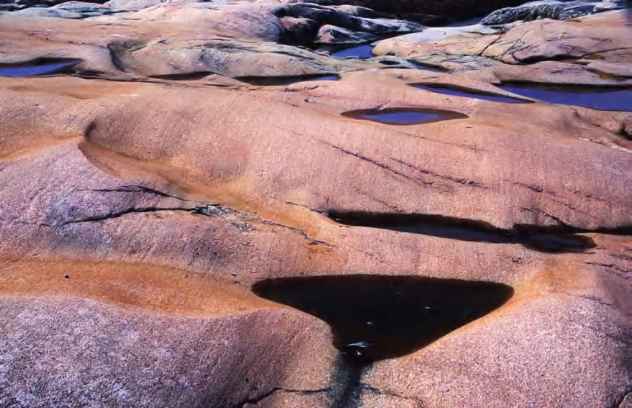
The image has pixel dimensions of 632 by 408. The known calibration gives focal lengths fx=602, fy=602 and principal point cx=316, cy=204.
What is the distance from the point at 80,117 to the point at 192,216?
2.05 meters

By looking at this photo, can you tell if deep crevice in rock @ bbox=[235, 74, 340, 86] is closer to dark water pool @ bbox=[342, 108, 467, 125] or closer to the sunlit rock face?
the sunlit rock face

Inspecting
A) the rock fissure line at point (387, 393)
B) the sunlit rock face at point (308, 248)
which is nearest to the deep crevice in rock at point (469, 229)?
the sunlit rock face at point (308, 248)

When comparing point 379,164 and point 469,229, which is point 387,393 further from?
point 379,164

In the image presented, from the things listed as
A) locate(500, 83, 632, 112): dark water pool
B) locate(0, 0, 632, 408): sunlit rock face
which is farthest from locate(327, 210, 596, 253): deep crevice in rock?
locate(500, 83, 632, 112): dark water pool

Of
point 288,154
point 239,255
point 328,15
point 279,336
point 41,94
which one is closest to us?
point 279,336

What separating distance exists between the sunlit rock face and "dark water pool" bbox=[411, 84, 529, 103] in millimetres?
613

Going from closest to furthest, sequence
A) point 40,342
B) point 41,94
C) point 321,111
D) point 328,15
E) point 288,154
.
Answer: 1. point 40,342
2. point 288,154
3. point 41,94
4. point 321,111
5. point 328,15

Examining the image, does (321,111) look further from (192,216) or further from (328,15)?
(328,15)

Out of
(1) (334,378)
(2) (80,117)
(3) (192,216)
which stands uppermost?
(2) (80,117)

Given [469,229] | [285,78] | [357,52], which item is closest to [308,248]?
[469,229]

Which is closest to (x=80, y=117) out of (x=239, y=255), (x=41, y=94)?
(x=41, y=94)

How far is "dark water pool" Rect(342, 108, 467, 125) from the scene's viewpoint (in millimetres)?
7727

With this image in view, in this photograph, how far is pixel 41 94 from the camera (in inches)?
262

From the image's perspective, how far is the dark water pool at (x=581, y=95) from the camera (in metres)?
10.1
